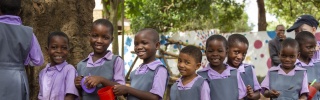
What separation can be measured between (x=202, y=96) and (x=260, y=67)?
32.6 ft

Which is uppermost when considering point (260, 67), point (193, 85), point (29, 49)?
point (29, 49)

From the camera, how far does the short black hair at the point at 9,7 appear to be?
3244mm

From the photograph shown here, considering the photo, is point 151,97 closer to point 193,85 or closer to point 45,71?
point 193,85

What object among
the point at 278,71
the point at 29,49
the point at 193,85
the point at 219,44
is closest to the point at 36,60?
the point at 29,49

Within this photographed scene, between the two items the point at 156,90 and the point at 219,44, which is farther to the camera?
the point at 219,44

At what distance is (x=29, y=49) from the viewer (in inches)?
131

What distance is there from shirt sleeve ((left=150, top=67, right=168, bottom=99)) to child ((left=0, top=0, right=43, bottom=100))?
0.96 m

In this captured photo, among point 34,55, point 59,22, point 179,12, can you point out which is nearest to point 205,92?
point 34,55

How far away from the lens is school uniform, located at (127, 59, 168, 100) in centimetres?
335

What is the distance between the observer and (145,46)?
3.47 m

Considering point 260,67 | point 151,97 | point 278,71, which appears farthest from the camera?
point 260,67

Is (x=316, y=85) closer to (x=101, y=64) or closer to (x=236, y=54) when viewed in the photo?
(x=236, y=54)

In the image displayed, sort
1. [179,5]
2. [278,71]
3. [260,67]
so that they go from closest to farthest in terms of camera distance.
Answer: [278,71] < [260,67] < [179,5]

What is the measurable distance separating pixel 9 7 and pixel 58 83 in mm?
681
